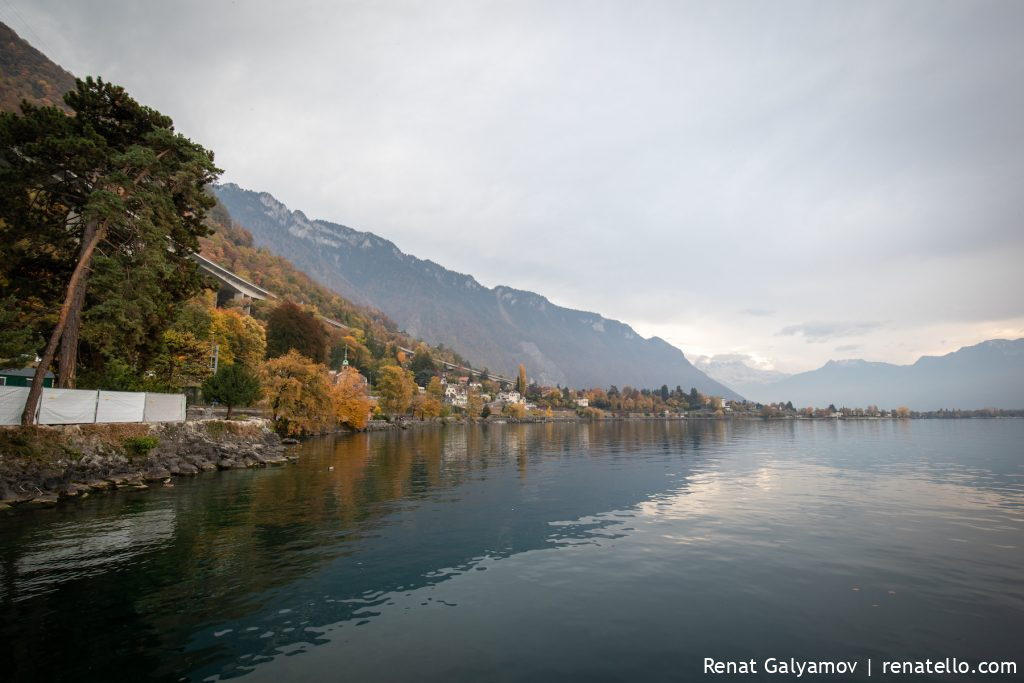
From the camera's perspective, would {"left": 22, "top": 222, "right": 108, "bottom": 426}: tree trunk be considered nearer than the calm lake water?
Result: No

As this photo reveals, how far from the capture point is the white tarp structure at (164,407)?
3962cm

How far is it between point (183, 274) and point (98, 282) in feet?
17.1

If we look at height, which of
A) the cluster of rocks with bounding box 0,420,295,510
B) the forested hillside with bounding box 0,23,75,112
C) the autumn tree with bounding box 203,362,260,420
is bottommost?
the cluster of rocks with bounding box 0,420,295,510

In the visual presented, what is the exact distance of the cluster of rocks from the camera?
26.9m

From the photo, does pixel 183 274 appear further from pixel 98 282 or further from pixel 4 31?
pixel 4 31

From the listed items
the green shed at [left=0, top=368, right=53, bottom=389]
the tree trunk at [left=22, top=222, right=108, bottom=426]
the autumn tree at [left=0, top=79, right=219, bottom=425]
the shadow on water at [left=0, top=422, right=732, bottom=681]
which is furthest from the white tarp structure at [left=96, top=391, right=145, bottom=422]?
the green shed at [left=0, top=368, right=53, bottom=389]

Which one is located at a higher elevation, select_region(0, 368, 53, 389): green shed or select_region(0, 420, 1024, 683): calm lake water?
select_region(0, 368, 53, 389): green shed

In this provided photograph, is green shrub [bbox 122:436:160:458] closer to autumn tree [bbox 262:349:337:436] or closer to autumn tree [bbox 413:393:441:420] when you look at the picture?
autumn tree [bbox 262:349:337:436]

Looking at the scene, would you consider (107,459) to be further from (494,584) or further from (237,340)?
(237,340)

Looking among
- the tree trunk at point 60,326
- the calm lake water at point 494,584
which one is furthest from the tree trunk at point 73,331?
the calm lake water at point 494,584

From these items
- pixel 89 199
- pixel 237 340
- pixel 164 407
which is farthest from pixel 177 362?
pixel 89 199

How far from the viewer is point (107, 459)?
108 feet

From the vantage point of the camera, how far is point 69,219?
2986 cm

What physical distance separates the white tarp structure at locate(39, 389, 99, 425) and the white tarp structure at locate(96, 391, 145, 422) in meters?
0.72
